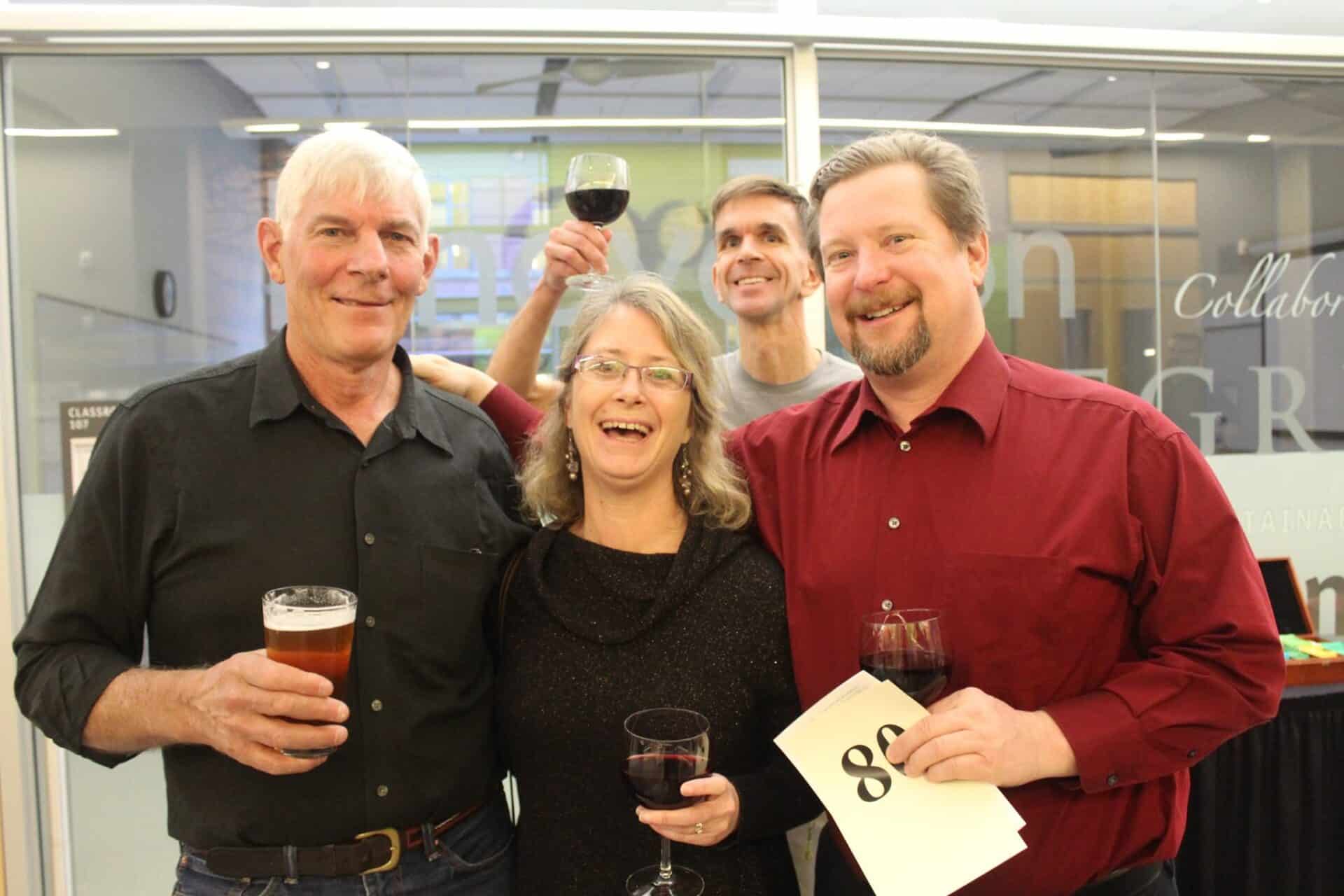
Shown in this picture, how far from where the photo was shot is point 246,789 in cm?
173

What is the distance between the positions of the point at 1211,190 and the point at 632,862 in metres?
4.01

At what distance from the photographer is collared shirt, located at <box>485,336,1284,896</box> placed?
5.59 ft

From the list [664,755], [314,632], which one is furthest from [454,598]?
[664,755]

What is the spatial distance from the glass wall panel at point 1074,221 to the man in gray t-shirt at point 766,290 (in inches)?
44.7

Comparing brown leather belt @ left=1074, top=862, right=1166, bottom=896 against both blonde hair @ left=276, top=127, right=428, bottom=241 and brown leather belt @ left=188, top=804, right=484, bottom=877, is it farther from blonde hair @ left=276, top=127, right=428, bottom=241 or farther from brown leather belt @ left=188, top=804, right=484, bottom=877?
blonde hair @ left=276, top=127, right=428, bottom=241

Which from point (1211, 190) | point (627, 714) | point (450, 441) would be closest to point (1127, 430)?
point (627, 714)

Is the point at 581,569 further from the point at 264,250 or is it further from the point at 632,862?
the point at 264,250

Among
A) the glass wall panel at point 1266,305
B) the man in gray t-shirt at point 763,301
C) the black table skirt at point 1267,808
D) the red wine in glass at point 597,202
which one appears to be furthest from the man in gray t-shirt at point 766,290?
the glass wall panel at point 1266,305

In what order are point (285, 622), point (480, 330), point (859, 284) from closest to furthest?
point (285, 622) → point (859, 284) → point (480, 330)

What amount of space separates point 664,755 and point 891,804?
39cm

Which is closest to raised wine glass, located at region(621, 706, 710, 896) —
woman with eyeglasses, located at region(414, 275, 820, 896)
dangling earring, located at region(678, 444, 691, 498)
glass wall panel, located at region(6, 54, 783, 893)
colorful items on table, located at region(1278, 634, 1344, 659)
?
woman with eyeglasses, located at region(414, 275, 820, 896)

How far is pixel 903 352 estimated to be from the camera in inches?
74.0

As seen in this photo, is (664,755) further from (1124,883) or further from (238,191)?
(238,191)

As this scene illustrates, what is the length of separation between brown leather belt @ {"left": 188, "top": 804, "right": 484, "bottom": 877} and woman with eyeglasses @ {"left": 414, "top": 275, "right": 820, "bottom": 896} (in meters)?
0.27
